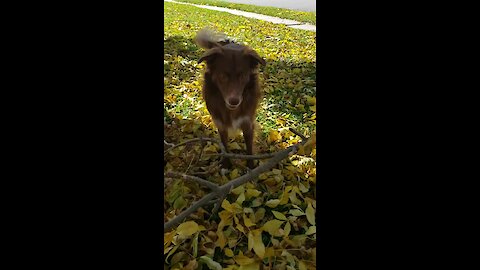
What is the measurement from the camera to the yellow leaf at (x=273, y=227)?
1454 millimetres

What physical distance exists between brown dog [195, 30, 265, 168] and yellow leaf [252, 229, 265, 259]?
0.68 feet

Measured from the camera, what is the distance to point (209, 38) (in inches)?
61.4

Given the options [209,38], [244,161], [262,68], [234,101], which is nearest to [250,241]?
[244,161]

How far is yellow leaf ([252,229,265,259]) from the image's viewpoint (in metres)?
1.40

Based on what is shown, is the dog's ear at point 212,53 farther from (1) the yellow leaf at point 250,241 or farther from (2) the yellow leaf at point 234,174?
(1) the yellow leaf at point 250,241

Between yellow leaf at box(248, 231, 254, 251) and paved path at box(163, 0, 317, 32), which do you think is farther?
paved path at box(163, 0, 317, 32)

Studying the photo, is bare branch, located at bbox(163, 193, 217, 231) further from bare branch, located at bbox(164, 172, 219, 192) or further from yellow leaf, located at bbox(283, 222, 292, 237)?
yellow leaf, located at bbox(283, 222, 292, 237)

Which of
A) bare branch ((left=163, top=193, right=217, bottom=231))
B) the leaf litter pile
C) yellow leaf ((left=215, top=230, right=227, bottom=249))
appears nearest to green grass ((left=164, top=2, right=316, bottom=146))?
the leaf litter pile

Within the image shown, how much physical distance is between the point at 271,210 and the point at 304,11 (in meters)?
0.61

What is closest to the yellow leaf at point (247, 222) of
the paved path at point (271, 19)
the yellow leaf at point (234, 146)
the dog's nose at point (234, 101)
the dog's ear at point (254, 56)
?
the yellow leaf at point (234, 146)

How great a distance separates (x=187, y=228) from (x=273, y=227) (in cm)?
24

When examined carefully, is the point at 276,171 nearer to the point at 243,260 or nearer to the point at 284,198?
the point at 284,198
